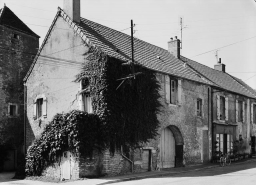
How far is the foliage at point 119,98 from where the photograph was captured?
1895cm

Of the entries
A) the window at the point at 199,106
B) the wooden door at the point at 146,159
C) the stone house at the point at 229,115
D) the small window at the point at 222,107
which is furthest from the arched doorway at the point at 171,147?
the small window at the point at 222,107

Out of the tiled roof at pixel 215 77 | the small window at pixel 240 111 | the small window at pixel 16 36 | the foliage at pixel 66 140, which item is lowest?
the foliage at pixel 66 140

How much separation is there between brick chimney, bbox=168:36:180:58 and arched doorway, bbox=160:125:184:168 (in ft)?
27.5

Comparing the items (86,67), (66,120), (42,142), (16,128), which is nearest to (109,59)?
(86,67)

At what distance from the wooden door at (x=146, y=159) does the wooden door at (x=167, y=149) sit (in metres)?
1.58

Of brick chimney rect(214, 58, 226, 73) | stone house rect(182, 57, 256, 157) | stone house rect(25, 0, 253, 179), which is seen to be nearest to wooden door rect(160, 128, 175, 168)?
stone house rect(25, 0, 253, 179)

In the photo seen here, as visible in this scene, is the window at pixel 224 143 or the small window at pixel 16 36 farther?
the window at pixel 224 143

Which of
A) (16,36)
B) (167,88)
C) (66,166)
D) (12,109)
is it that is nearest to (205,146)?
(167,88)

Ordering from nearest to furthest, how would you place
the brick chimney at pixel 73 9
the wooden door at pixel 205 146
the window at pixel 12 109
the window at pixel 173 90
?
the brick chimney at pixel 73 9 < the window at pixel 173 90 < the wooden door at pixel 205 146 < the window at pixel 12 109

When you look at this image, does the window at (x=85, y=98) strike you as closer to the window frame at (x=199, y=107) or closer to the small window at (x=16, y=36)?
the window frame at (x=199, y=107)

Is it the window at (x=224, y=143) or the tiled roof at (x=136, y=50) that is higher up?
the tiled roof at (x=136, y=50)

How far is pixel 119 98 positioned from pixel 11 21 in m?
14.0

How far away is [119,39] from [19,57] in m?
9.06

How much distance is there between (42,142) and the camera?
19422 millimetres
